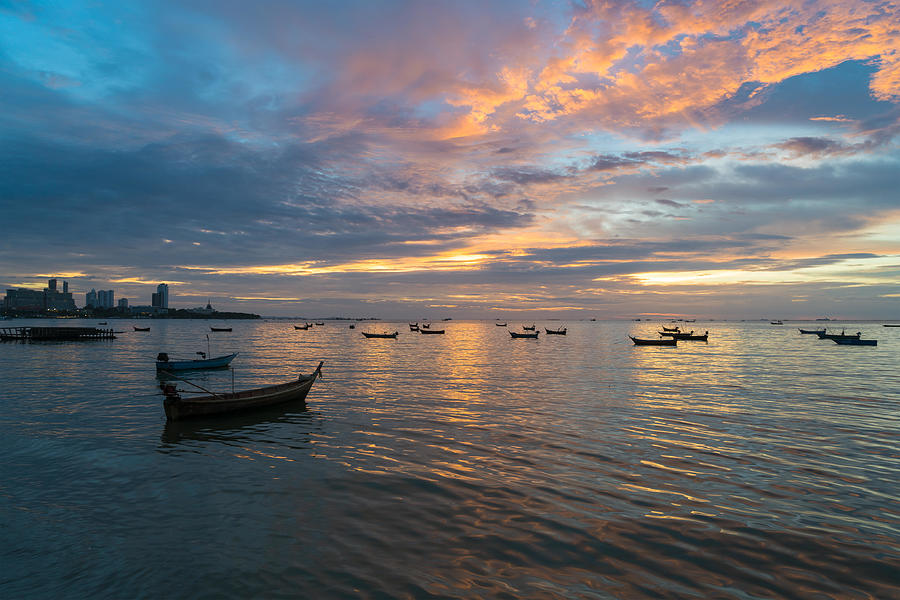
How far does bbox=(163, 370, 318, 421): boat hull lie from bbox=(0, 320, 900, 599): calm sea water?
28.7 inches

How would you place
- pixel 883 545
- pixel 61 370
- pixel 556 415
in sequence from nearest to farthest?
pixel 883 545 < pixel 556 415 < pixel 61 370

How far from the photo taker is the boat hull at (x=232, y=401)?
21.4 m

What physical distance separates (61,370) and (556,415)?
4511 cm

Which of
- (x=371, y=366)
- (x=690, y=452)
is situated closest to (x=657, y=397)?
(x=690, y=452)

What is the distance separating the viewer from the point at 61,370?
42.0 metres

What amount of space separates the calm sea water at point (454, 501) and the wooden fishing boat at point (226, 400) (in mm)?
738

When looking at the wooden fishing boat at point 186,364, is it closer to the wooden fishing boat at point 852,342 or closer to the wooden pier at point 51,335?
the wooden pier at point 51,335

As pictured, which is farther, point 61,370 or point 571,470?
point 61,370

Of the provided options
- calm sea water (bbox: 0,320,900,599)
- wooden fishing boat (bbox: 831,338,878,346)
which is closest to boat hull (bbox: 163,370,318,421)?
calm sea water (bbox: 0,320,900,599)

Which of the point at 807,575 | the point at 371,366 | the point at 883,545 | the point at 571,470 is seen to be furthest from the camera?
the point at 371,366

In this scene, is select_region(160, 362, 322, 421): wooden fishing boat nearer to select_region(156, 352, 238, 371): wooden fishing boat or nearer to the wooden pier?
select_region(156, 352, 238, 371): wooden fishing boat

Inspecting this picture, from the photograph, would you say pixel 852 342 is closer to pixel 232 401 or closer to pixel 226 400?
pixel 232 401

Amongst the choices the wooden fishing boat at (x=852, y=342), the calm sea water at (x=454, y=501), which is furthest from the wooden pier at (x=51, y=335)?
the wooden fishing boat at (x=852, y=342)

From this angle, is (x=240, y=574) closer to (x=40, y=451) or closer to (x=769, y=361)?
(x=40, y=451)
